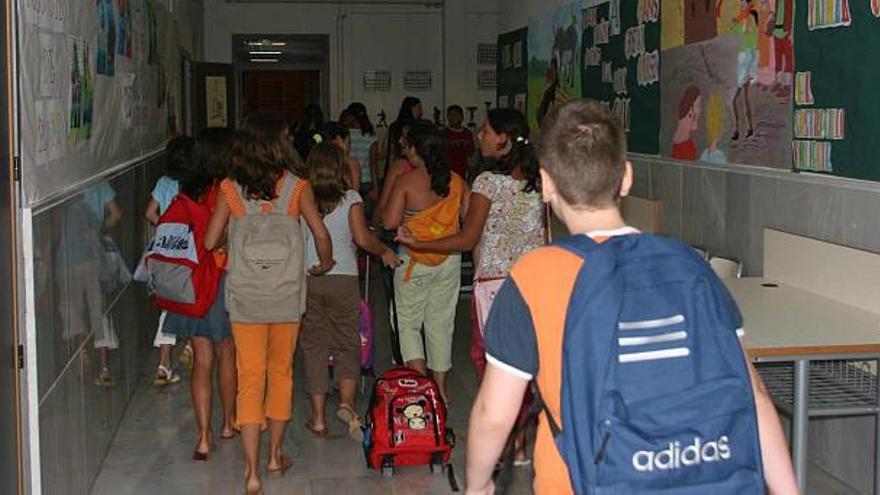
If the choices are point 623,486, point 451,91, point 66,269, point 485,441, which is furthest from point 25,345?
point 451,91

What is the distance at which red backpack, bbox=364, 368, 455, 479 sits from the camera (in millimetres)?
4969

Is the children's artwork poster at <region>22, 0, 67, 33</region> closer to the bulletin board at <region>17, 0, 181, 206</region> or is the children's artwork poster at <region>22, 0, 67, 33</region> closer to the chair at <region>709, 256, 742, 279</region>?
the bulletin board at <region>17, 0, 181, 206</region>

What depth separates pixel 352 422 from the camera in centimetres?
557

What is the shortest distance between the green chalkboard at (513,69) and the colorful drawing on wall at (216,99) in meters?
2.76

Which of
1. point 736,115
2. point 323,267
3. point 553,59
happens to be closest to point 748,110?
point 736,115

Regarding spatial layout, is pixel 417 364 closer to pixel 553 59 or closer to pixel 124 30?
pixel 124 30

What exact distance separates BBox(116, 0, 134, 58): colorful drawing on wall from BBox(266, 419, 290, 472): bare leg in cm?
208

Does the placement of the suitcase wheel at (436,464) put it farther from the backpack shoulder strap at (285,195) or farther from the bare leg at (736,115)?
the bare leg at (736,115)

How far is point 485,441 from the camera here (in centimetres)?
217

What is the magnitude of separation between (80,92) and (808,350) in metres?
2.78

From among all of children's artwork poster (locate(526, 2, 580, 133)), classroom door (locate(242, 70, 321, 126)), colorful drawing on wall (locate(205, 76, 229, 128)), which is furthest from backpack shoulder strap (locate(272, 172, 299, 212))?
classroom door (locate(242, 70, 321, 126))

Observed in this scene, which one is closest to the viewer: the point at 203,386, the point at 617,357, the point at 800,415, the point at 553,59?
the point at 617,357

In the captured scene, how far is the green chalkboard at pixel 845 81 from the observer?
4441 millimetres

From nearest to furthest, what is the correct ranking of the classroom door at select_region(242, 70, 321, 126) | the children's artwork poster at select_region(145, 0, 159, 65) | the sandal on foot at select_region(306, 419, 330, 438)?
the sandal on foot at select_region(306, 419, 330, 438)
the children's artwork poster at select_region(145, 0, 159, 65)
the classroom door at select_region(242, 70, 321, 126)
